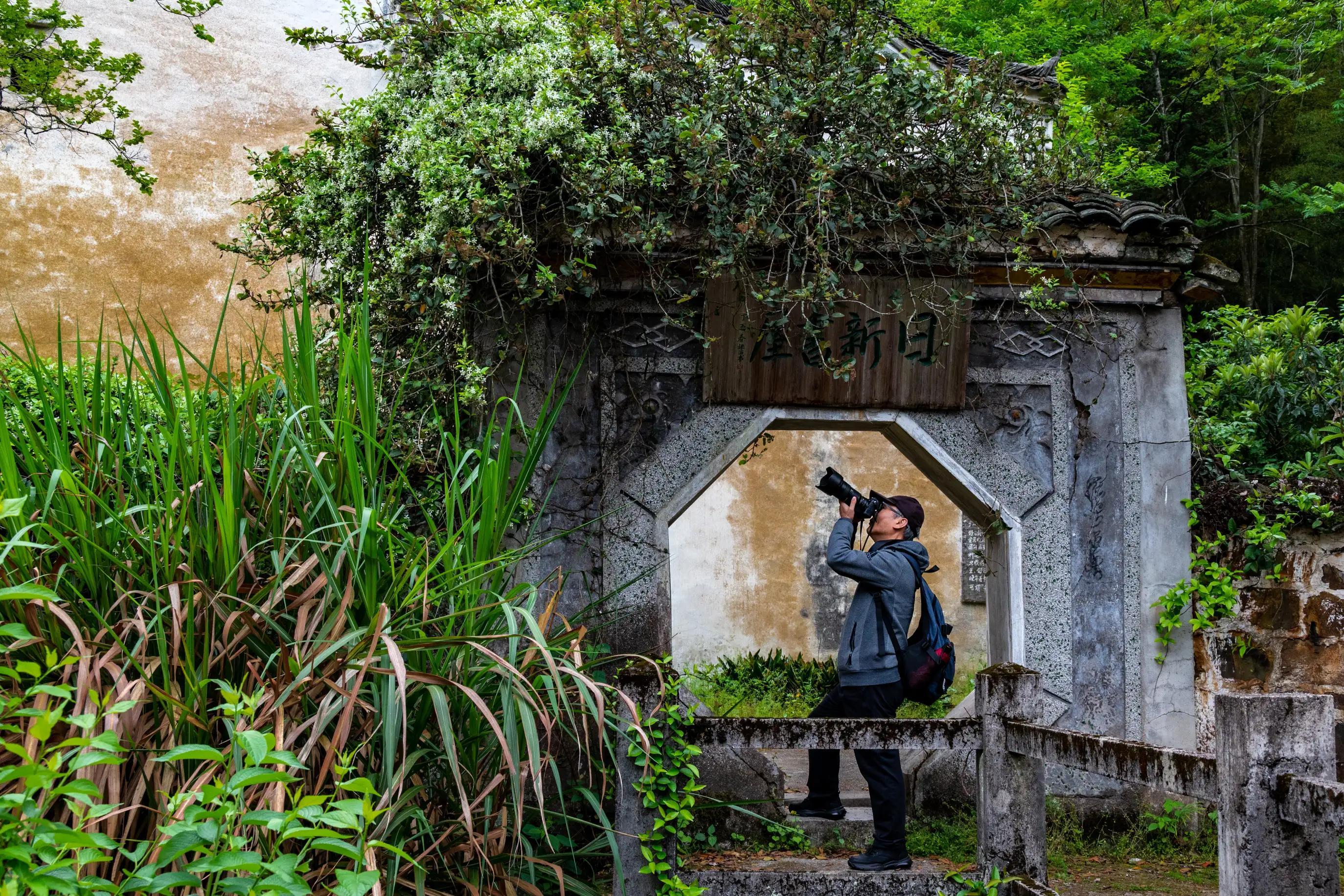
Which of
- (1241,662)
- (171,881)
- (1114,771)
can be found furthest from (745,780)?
(171,881)

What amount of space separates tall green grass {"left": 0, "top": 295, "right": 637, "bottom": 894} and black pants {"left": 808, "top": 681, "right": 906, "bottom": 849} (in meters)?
1.31

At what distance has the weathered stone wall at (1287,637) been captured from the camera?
4.71m

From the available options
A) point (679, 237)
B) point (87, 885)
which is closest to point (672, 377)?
point (679, 237)

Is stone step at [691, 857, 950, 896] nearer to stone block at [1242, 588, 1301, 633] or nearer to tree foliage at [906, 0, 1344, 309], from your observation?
stone block at [1242, 588, 1301, 633]

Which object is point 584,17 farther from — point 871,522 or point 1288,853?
point 1288,853

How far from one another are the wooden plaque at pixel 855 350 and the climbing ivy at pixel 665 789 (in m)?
1.75

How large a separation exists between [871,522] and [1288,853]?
95.9 inches

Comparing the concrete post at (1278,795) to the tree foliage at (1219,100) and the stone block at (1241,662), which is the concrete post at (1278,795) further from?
the tree foliage at (1219,100)

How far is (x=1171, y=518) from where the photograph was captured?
4.81 meters

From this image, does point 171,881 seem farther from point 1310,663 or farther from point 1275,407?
point 1275,407

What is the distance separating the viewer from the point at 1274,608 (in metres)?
4.75

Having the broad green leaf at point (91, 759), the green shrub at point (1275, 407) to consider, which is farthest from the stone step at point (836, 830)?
the broad green leaf at point (91, 759)

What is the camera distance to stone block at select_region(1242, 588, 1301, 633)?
4746 millimetres

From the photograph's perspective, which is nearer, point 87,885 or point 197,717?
point 87,885
